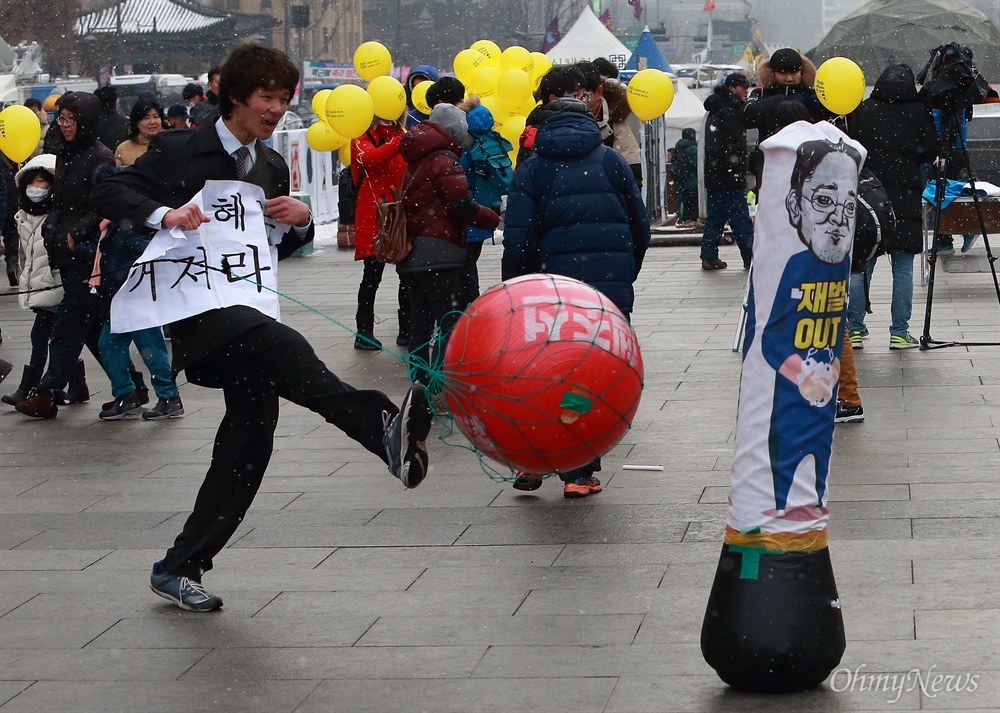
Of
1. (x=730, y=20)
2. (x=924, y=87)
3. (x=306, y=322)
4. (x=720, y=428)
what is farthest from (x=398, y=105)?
(x=730, y=20)

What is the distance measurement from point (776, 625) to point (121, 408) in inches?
236

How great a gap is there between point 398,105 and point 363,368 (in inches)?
97.5

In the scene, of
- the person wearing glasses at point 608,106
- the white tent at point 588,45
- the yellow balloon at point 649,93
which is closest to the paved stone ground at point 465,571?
the person wearing glasses at point 608,106

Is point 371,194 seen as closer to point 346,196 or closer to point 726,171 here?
point 726,171

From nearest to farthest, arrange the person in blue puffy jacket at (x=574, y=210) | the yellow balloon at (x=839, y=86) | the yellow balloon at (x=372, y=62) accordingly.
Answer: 1. the person in blue puffy jacket at (x=574, y=210)
2. the yellow balloon at (x=839, y=86)
3. the yellow balloon at (x=372, y=62)

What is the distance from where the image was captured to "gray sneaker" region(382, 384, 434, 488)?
4629mm

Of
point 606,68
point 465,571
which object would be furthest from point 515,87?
point 465,571

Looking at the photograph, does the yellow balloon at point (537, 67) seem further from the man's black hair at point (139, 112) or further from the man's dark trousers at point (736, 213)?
the man's black hair at point (139, 112)

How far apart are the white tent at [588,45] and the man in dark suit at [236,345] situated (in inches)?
805

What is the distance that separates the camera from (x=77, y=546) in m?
6.34

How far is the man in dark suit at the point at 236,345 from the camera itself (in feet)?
16.4

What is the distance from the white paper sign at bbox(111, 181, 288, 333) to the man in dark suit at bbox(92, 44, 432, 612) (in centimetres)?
5

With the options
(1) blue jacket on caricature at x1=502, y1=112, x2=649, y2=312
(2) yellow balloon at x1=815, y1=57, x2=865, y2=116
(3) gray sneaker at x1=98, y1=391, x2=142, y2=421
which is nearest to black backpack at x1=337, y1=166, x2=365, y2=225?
(2) yellow balloon at x1=815, y1=57, x2=865, y2=116

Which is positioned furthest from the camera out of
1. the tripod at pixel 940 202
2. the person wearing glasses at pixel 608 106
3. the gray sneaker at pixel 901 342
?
the gray sneaker at pixel 901 342
